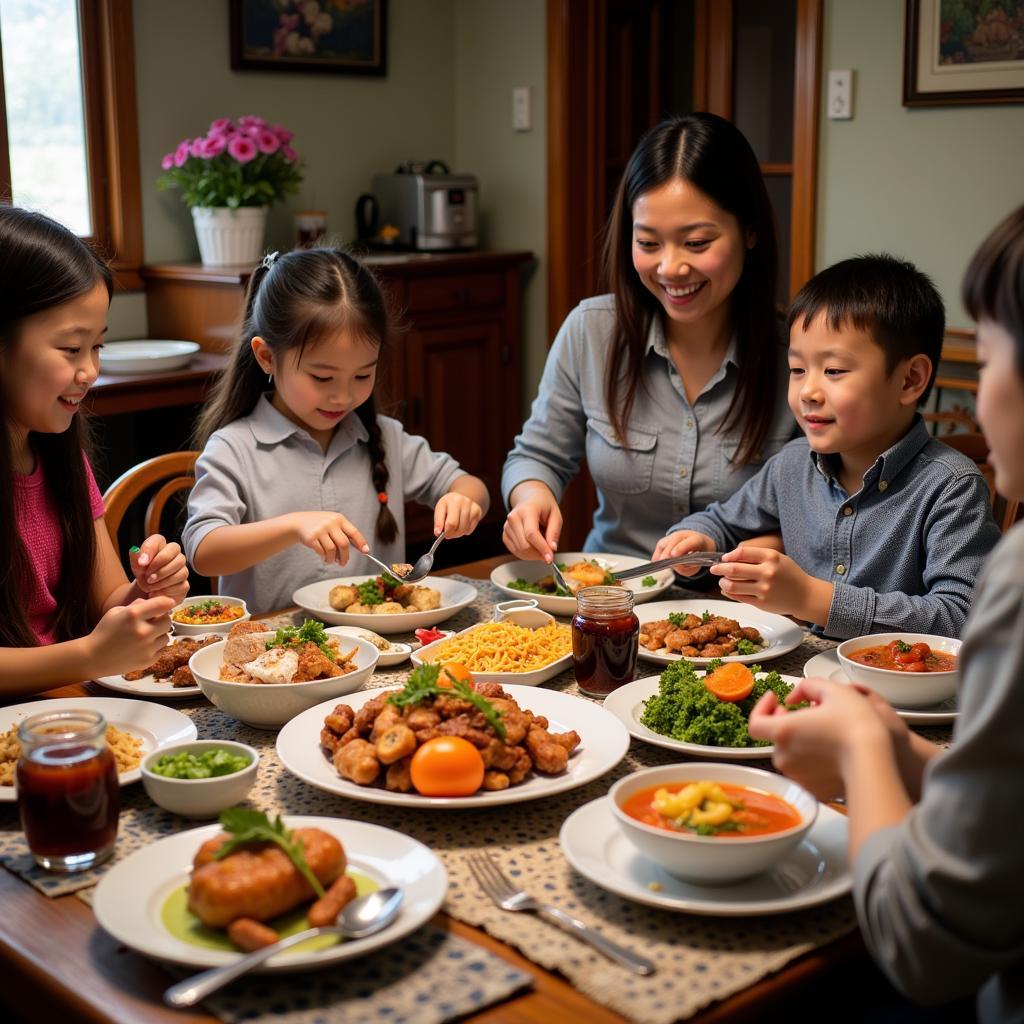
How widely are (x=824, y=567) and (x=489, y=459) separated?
2.82 m

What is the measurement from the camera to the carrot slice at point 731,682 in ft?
5.01

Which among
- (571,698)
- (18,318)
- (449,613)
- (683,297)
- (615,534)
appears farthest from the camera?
(615,534)

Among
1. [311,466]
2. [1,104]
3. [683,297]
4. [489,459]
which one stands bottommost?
[489,459]

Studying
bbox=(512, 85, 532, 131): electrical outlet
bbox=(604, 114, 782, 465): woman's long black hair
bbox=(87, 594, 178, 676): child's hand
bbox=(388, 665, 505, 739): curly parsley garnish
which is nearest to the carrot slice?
bbox=(388, 665, 505, 739): curly parsley garnish

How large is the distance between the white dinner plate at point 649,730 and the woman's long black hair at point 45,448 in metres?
0.86

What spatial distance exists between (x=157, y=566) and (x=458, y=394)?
2.96 m

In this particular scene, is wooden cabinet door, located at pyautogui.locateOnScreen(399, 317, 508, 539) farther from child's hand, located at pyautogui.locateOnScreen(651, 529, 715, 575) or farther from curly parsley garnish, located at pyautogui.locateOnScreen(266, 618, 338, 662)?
curly parsley garnish, located at pyautogui.locateOnScreen(266, 618, 338, 662)

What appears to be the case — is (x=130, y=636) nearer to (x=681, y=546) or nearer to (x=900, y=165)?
(x=681, y=546)

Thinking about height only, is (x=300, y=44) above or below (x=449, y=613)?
above

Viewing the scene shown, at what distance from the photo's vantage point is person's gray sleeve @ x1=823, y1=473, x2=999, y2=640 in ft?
5.86

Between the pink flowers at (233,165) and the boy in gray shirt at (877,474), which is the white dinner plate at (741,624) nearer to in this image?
the boy in gray shirt at (877,474)

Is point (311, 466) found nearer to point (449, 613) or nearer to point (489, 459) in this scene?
point (449, 613)

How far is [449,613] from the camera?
191 centimetres

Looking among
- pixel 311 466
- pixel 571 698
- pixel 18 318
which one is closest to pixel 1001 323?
pixel 571 698
